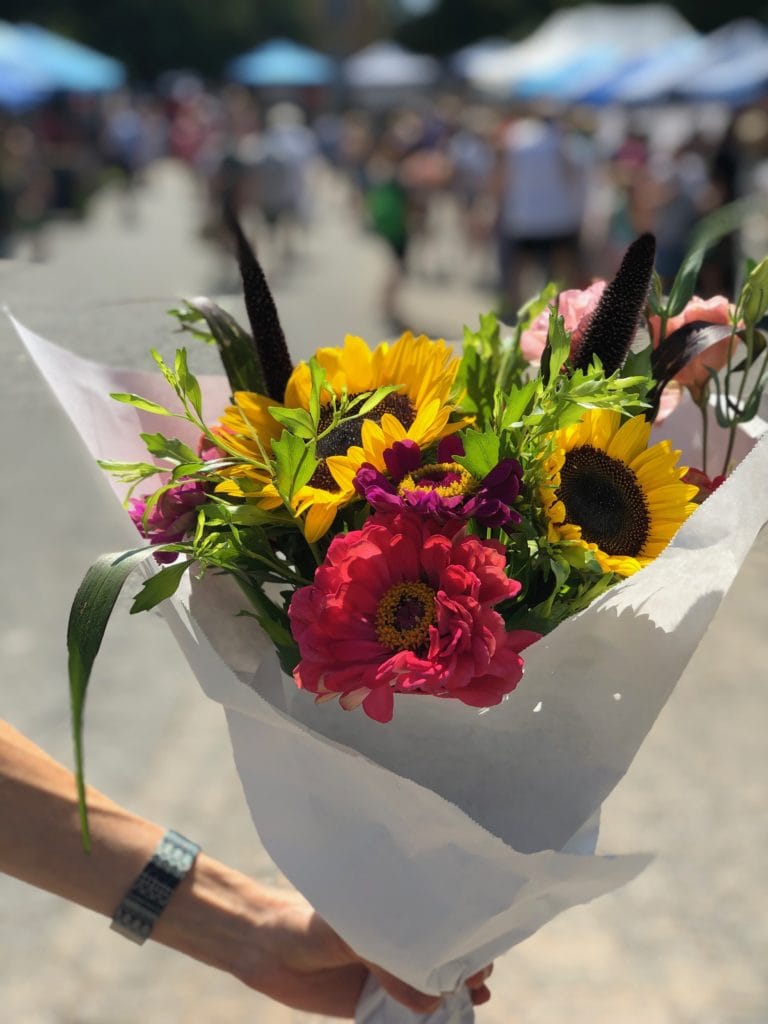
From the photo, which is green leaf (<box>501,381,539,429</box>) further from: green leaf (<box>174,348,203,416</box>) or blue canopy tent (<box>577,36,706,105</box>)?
blue canopy tent (<box>577,36,706,105</box>)

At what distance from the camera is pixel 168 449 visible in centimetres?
109

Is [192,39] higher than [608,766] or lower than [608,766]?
lower

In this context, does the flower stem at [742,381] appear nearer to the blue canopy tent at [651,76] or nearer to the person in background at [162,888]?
the person in background at [162,888]

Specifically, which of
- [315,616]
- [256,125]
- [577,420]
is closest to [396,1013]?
[315,616]

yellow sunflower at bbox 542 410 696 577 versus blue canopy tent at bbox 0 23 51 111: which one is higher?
yellow sunflower at bbox 542 410 696 577

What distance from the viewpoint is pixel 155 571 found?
43.0 inches

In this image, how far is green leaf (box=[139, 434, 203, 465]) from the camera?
1.08m

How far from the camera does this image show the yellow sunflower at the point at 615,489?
107cm

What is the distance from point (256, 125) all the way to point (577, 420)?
731 inches

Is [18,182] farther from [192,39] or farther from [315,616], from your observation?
[192,39]

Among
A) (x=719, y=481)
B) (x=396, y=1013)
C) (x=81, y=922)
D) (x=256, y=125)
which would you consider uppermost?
(x=719, y=481)

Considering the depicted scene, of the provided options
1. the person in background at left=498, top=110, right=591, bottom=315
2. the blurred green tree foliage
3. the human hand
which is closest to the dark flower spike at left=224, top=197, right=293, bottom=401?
the human hand

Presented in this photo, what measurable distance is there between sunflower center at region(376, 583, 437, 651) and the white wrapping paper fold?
110 millimetres

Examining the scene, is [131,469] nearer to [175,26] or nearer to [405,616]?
[405,616]
